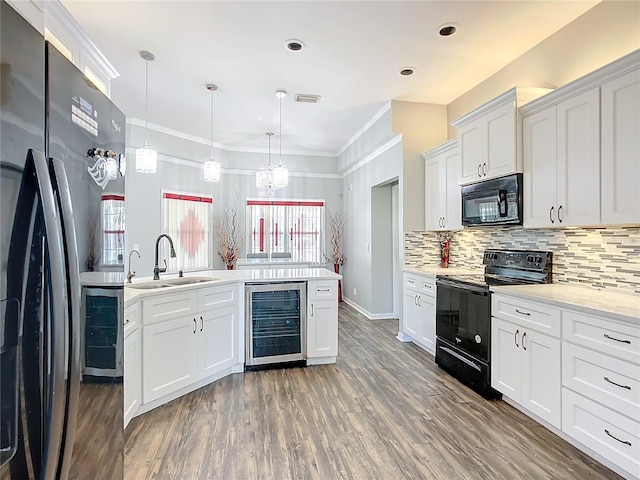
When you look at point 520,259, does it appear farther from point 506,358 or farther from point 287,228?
point 287,228

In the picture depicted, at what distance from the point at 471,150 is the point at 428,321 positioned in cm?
190

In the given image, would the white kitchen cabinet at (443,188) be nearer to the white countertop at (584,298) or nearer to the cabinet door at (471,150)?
the cabinet door at (471,150)

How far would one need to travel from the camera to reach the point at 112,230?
1.11m

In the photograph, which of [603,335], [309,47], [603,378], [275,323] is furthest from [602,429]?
[309,47]

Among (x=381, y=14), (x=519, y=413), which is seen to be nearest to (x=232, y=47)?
(x=381, y=14)

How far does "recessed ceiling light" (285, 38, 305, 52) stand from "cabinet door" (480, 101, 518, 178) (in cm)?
183

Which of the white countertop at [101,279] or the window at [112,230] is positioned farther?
the window at [112,230]

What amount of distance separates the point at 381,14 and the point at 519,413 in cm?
324

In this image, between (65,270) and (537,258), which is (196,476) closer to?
(65,270)

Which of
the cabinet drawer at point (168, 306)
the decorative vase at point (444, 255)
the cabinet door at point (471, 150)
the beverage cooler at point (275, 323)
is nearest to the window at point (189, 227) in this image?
the beverage cooler at point (275, 323)

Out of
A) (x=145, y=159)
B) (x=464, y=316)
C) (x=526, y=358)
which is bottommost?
(x=526, y=358)

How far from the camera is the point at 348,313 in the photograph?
5.96 m

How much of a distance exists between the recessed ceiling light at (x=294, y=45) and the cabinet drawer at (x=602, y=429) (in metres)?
3.32

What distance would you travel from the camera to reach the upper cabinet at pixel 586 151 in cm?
207
